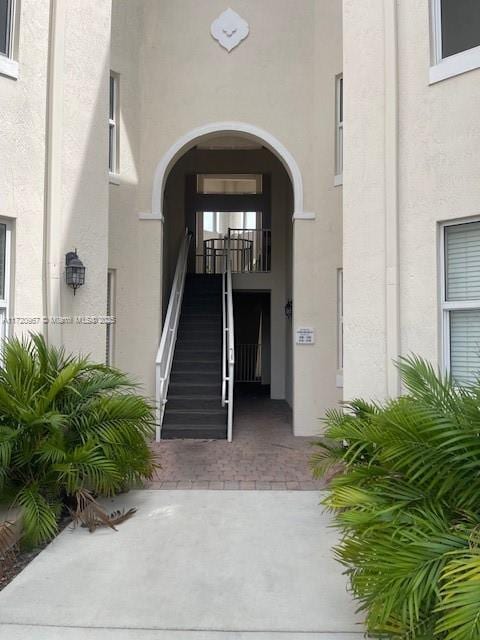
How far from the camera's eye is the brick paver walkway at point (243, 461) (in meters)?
5.77

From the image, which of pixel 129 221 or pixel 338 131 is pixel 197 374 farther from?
pixel 338 131

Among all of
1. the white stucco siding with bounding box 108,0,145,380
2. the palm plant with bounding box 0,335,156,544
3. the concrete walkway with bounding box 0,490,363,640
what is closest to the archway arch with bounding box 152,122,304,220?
the white stucco siding with bounding box 108,0,145,380

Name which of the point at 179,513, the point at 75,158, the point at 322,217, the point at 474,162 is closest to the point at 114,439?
the point at 179,513

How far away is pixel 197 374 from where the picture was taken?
29.4 feet

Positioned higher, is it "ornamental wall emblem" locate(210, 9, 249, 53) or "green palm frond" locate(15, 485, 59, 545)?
"ornamental wall emblem" locate(210, 9, 249, 53)

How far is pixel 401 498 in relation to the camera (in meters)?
3.10

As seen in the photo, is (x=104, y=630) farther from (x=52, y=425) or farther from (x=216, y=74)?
(x=216, y=74)

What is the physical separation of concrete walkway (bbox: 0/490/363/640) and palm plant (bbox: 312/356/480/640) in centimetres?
55

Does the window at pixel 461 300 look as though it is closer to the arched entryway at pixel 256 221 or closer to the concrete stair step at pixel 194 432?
the arched entryway at pixel 256 221

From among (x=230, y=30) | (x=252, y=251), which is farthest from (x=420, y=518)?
(x=252, y=251)

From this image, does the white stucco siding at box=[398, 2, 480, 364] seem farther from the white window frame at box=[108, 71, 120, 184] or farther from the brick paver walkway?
the white window frame at box=[108, 71, 120, 184]

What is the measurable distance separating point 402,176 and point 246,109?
167 inches

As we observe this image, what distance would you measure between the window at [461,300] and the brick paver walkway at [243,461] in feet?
7.03

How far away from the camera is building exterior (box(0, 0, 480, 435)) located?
5.15 metres
